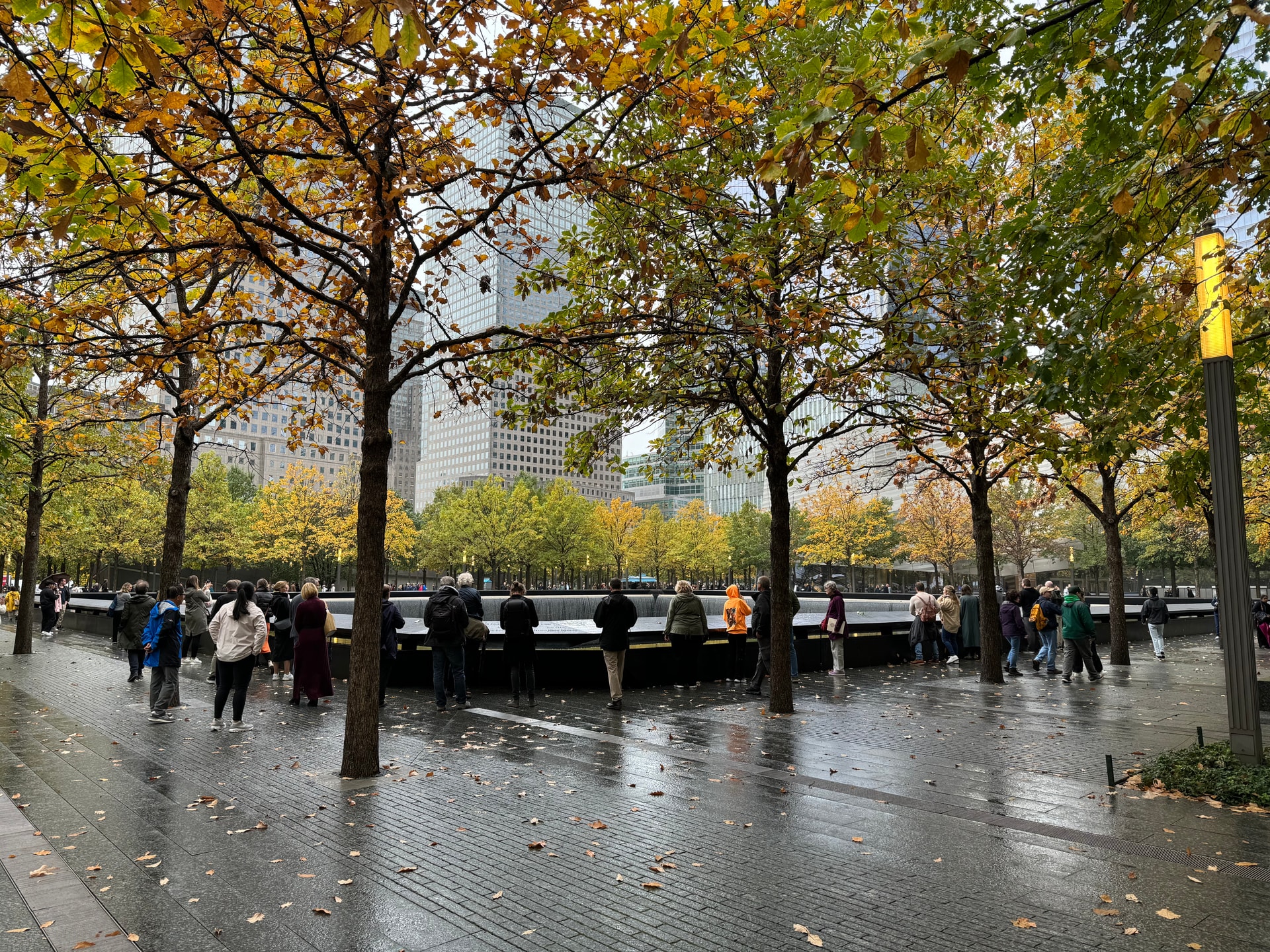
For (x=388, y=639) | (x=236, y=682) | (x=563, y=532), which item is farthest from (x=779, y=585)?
(x=563, y=532)

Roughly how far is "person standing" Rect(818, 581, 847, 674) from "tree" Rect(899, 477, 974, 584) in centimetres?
3351

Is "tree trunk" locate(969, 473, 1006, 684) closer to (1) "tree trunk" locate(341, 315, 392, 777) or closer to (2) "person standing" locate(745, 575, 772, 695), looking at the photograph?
(2) "person standing" locate(745, 575, 772, 695)

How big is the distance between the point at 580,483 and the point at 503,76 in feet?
471

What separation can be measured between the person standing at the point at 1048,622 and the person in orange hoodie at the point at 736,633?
6.60m

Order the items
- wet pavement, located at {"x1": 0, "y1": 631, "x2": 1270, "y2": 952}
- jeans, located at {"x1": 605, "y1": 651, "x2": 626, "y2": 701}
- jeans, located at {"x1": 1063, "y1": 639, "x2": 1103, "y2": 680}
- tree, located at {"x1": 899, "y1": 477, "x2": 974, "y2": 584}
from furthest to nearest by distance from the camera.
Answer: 1. tree, located at {"x1": 899, "y1": 477, "x2": 974, "y2": 584}
2. jeans, located at {"x1": 1063, "y1": 639, "x2": 1103, "y2": 680}
3. jeans, located at {"x1": 605, "y1": 651, "x2": 626, "y2": 701}
4. wet pavement, located at {"x1": 0, "y1": 631, "x2": 1270, "y2": 952}

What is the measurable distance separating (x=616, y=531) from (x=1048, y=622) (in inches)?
1992

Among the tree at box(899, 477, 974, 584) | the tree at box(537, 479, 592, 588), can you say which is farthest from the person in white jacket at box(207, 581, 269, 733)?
the tree at box(537, 479, 592, 588)

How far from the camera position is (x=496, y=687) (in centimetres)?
1432

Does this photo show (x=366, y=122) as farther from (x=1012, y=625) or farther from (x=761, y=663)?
(x=1012, y=625)

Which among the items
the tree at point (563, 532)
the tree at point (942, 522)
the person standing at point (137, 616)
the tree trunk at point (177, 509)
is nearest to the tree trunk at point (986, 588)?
the tree trunk at point (177, 509)

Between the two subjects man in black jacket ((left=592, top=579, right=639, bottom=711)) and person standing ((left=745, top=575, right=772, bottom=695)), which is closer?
man in black jacket ((left=592, top=579, right=639, bottom=711))

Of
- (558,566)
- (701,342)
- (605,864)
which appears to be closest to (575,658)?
(701,342)

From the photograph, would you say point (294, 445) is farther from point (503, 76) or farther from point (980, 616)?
point (980, 616)

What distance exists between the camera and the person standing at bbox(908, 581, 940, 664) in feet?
64.1
